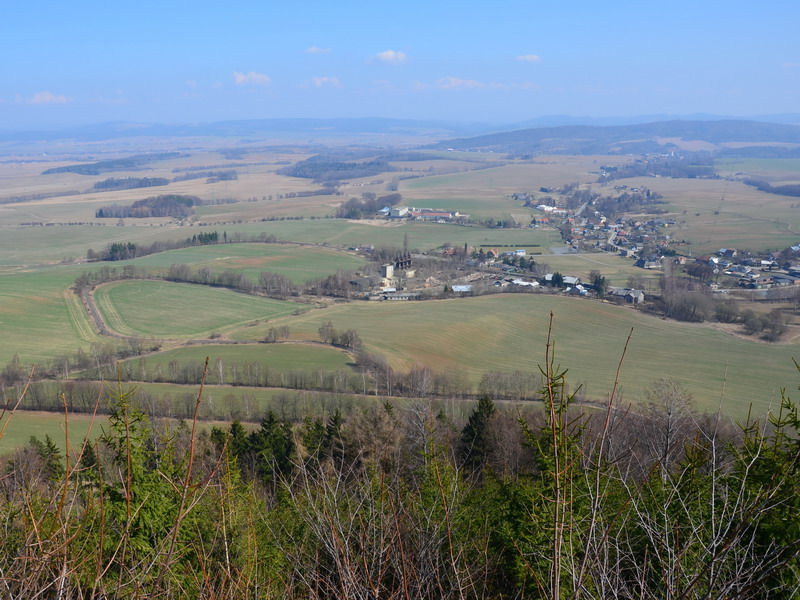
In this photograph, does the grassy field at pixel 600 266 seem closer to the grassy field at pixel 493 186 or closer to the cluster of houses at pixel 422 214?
the grassy field at pixel 493 186

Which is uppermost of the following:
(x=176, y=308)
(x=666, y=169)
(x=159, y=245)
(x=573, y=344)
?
(x=666, y=169)

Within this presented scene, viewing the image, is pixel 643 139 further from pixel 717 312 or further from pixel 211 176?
pixel 717 312

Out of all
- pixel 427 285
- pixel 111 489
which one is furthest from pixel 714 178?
pixel 111 489

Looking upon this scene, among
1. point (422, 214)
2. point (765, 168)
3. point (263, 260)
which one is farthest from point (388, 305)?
point (765, 168)

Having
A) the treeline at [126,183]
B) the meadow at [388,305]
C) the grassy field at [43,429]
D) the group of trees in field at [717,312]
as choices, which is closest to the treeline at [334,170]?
the meadow at [388,305]

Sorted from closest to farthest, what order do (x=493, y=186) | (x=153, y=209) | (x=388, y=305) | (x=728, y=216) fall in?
(x=388, y=305), (x=728, y=216), (x=153, y=209), (x=493, y=186)

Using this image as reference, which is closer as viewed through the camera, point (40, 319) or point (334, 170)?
point (40, 319)

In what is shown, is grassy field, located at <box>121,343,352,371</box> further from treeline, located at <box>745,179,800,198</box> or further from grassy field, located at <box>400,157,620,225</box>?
treeline, located at <box>745,179,800,198</box>

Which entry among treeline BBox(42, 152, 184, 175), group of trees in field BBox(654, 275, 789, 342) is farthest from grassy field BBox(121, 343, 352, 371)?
treeline BBox(42, 152, 184, 175)
